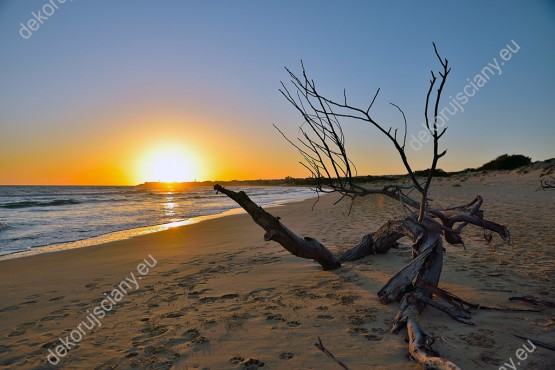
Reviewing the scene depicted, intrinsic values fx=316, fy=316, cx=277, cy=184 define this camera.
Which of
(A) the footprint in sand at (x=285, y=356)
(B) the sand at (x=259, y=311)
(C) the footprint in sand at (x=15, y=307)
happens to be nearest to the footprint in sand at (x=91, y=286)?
(B) the sand at (x=259, y=311)

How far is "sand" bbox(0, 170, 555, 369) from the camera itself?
258 cm

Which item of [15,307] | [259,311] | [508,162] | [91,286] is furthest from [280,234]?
[508,162]

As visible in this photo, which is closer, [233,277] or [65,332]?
[65,332]

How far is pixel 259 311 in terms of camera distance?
349cm

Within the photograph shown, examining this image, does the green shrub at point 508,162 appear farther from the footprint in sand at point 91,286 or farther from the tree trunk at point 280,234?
the footprint in sand at point 91,286

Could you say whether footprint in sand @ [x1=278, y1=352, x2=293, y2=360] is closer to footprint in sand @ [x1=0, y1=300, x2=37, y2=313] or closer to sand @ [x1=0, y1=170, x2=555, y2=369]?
sand @ [x1=0, y1=170, x2=555, y2=369]

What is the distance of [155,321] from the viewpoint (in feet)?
11.2

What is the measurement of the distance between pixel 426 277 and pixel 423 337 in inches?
39.2

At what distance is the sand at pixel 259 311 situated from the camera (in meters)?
2.58

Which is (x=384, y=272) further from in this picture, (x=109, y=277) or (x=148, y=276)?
(x=109, y=277)

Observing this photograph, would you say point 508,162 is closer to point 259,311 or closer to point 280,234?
point 280,234

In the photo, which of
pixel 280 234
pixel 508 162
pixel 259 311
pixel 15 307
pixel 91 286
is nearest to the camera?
pixel 259 311

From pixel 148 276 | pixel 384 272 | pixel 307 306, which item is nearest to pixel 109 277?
pixel 148 276

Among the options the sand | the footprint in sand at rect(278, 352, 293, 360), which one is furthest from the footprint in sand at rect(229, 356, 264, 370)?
the footprint in sand at rect(278, 352, 293, 360)
